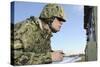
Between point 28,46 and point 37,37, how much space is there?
0.36 ft

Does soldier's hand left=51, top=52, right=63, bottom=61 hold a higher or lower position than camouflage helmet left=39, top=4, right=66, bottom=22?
lower

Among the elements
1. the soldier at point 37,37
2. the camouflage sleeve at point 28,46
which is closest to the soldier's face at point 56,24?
the soldier at point 37,37

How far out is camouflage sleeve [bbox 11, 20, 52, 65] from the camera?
6.04 feet

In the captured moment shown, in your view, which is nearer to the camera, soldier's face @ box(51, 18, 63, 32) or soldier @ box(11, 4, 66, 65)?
soldier @ box(11, 4, 66, 65)

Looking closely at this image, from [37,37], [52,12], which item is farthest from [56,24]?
[37,37]

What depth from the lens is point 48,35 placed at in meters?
1.96

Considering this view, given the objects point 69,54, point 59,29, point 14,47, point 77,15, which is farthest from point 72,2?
point 14,47

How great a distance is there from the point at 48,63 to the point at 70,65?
0.22m

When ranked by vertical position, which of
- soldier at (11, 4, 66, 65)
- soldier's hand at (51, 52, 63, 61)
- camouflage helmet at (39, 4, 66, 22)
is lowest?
soldier's hand at (51, 52, 63, 61)

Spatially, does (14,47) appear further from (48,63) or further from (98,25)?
(98,25)

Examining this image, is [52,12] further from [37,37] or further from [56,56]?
[56,56]

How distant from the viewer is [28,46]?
189 cm

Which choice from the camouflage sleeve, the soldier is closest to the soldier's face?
the soldier

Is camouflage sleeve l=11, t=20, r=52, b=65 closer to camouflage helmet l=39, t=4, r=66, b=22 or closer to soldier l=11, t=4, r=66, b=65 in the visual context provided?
soldier l=11, t=4, r=66, b=65
